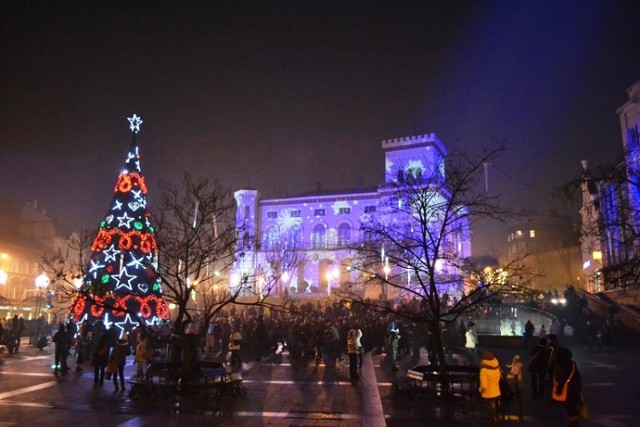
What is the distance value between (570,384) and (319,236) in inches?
2439

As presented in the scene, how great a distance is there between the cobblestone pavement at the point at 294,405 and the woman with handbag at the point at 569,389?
1.54 metres

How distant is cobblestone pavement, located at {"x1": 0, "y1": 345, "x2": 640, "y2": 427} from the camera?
1016cm

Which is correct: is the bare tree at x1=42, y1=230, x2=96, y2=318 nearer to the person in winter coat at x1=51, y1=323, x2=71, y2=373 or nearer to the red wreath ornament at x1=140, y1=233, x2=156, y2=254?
the person in winter coat at x1=51, y1=323, x2=71, y2=373

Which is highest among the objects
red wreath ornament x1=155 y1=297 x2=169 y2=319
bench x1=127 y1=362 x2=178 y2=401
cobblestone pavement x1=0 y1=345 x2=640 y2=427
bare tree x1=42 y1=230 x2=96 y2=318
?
bare tree x1=42 y1=230 x2=96 y2=318

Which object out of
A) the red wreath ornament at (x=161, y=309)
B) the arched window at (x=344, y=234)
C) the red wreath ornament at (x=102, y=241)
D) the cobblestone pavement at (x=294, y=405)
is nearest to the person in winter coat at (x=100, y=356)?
the cobblestone pavement at (x=294, y=405)

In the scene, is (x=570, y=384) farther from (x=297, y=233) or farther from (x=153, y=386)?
(x=297, y=233)

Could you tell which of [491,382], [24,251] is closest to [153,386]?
[491,382]

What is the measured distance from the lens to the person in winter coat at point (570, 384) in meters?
8.58

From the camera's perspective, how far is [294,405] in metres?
11.8

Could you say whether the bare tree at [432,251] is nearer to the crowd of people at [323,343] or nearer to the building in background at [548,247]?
the crowd of people at [323,343]

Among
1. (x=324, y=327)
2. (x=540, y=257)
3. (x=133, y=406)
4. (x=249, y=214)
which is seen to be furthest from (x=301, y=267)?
(x=133, y=406)

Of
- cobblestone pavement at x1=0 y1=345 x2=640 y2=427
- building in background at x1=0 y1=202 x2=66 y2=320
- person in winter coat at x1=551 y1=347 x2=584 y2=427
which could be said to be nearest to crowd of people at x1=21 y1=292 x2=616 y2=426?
cobblestone pavement at x1=0 y1=345 x2=640 y2=427

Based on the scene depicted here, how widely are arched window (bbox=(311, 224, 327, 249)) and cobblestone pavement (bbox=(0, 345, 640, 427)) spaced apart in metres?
52.8

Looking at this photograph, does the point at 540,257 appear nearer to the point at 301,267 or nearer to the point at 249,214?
the point at 301,267
